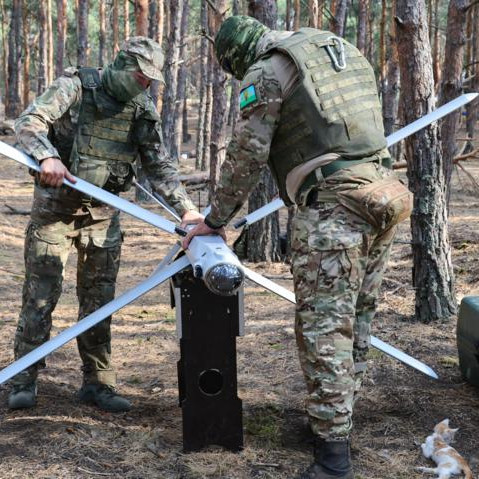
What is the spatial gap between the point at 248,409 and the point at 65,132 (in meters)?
1.82

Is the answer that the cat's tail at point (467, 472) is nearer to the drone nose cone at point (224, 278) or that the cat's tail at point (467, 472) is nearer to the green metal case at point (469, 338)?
the green metal case at point (469, 338)

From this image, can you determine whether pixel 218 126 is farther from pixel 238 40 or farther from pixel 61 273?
pixel 238 40

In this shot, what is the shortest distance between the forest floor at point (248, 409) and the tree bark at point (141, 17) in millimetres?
6878

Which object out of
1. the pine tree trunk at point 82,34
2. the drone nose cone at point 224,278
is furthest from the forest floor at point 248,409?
the pine tree trunk at point 82,34

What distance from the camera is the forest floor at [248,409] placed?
3.18m

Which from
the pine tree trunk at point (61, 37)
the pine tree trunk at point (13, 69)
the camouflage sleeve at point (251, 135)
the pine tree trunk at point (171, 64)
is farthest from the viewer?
the pine tree trunk at point (13, 69)

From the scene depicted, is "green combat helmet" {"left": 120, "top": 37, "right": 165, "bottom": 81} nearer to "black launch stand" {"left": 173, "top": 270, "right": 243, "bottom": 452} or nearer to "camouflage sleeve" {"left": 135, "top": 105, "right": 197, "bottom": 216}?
"camouflage sleeve" {"left": 135, "top": 105, "right": 197, "bottom": 216}

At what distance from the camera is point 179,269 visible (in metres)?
3.14

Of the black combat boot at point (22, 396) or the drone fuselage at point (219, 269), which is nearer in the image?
the drone fuselage at point (219, 269)

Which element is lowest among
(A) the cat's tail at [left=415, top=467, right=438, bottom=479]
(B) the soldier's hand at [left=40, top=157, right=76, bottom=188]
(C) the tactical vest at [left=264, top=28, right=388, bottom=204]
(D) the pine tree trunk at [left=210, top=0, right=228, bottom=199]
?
(A) the cat's tail at [left=415, top=467, right=438, bottom=479]

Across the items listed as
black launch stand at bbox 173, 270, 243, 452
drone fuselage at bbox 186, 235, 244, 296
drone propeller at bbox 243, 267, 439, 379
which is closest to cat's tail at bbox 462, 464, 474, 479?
drone propeller at bbox 243, 267, 439, 379

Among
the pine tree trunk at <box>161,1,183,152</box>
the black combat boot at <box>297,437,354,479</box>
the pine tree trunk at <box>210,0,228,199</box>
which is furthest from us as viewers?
the pine tree trunk at <box>161,1,183,152</box>

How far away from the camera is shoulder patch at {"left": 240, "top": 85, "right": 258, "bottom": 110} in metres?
2.79

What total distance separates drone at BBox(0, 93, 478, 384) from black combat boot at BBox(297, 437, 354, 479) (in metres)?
0.68
